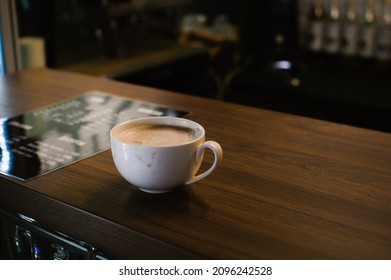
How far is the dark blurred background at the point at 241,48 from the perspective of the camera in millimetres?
2455

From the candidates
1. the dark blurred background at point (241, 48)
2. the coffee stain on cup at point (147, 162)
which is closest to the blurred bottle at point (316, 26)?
the dark blurred background at point (241, 48)

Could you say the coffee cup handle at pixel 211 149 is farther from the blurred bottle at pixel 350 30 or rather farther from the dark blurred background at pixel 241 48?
the blurred bottle at pixel 350 30

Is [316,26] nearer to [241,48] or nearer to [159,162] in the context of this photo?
[241,48]

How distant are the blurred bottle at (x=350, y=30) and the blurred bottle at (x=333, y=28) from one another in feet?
0.10

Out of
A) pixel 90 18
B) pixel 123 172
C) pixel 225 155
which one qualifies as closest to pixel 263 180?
pixel 225 155

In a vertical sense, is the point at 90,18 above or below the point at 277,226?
above

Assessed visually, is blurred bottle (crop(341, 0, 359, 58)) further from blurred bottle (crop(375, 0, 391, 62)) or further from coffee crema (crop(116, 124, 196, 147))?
coffee crema (crop(116, 124, 196, 147))

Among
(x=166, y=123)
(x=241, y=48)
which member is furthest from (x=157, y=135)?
(x=241, y=48)

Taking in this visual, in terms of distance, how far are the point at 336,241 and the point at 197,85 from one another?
2.18 meters

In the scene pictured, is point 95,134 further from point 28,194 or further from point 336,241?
point 336,241

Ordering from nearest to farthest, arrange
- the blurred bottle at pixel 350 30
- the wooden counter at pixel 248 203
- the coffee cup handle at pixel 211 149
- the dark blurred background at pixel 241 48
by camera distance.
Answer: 1. the wooden counter at pixel 248 203
2. the coffee cup handle at pixel 211 149
3. the dark blurred background at pixel 241 48
4. the blurred bottle at pixel 350 30

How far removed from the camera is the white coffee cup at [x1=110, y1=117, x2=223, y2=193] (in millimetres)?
818

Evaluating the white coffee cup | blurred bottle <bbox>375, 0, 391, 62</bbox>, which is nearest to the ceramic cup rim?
the white coffee cup
